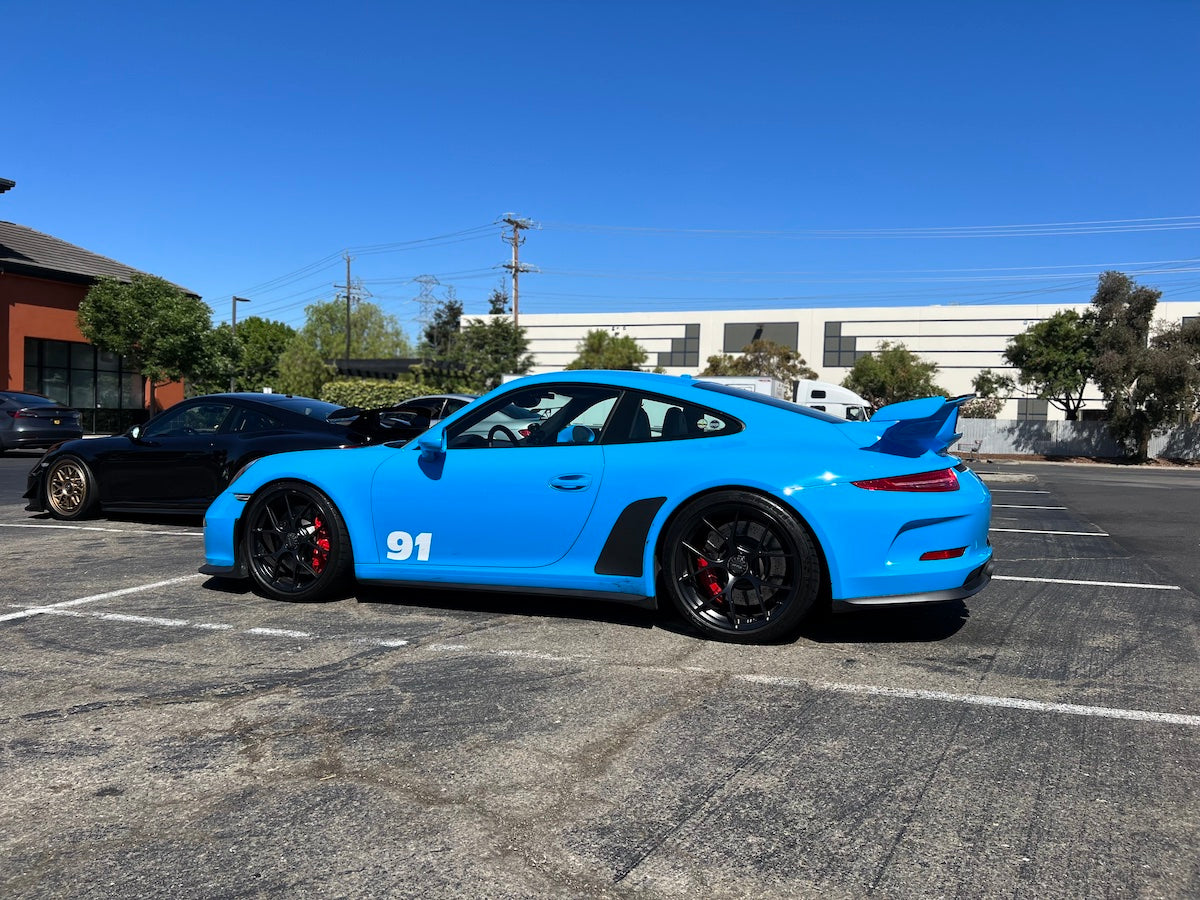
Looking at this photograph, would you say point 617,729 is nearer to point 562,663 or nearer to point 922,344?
point 562,663

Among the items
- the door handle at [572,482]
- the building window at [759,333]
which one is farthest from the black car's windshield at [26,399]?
the building window at [759,333]

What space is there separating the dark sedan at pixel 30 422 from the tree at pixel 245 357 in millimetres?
12611

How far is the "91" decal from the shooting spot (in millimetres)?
5082

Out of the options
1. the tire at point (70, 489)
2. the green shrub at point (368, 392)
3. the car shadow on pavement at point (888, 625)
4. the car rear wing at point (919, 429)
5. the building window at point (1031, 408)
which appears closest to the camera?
the car rear wing at point (919, 429)

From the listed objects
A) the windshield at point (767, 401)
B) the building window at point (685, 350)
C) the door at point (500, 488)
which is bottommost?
Result: the door at point (500, 488)

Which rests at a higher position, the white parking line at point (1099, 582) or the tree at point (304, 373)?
the tree at point (304, 373)

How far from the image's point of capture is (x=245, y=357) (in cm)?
5788

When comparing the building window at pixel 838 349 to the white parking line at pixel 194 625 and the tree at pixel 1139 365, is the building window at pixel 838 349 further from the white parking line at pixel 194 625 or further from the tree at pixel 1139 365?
the white parking line at pixel 194 625

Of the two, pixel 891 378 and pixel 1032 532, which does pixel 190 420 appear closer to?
pixel 1032 532

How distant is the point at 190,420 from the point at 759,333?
67324 mm

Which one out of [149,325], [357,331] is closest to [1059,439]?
[149,325]

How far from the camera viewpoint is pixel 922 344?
238ft

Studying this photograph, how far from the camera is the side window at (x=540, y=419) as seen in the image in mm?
4910

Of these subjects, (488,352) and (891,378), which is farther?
(891,378)
